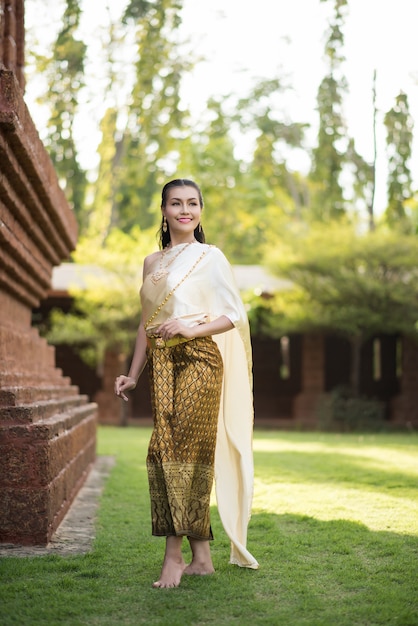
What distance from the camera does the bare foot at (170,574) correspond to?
354cm

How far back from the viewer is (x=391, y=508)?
5.58 metres

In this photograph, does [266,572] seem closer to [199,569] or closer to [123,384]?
[199,569]

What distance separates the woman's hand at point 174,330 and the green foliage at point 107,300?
1355 cm

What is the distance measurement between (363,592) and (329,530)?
1.43m

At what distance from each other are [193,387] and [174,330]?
285mm

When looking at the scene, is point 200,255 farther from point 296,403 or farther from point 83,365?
point 83,365

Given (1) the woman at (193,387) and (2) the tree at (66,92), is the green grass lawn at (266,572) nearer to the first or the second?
(1) the woman at (193,387)

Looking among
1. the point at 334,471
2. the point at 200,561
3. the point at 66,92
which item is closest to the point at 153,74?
the point at 66,92

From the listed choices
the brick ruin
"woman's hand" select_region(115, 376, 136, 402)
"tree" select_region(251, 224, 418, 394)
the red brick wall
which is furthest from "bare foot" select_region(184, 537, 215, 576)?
"tree" select_region(251, 224, 418, 394)

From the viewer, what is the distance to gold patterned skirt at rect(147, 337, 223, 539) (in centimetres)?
373

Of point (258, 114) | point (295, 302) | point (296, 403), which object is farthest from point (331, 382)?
point (258, 114)

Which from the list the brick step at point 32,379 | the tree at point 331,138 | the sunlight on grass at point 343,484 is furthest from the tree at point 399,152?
the brick step at point 32,379

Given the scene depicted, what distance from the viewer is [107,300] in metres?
17.5

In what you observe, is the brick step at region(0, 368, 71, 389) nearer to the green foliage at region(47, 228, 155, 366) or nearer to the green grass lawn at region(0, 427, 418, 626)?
the green grass lawn at region(0, 427, 418, 626)
